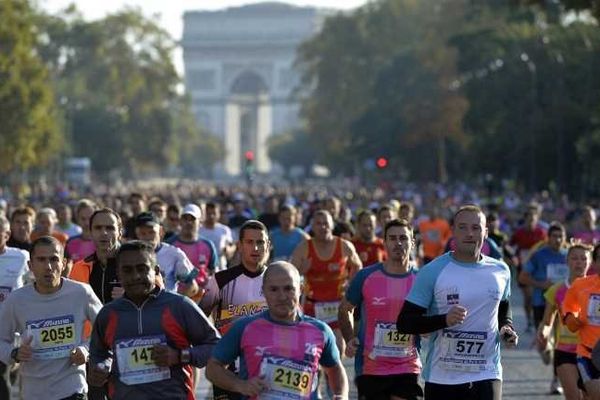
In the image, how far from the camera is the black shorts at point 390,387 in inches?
372

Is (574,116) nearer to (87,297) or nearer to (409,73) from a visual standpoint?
(409,73)

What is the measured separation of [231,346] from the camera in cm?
695

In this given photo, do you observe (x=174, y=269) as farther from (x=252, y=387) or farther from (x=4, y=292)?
(x=252, y=387)

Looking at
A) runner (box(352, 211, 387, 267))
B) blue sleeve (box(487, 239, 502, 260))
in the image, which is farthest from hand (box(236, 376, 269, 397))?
runner (box(352, 211, 387, 267))

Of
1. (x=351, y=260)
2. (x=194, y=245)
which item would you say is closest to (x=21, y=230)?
(x=194, y=245)

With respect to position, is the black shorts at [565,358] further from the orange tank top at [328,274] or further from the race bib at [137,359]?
the race bib at [137,359]

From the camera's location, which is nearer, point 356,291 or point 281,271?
point 281,271

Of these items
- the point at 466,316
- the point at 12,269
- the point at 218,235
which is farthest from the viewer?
the point at 218,235

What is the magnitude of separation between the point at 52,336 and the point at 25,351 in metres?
0.33

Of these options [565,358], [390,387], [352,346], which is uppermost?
[352,346]

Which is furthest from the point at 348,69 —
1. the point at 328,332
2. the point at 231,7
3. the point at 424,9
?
the point at 231,7

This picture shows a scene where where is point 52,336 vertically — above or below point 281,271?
below

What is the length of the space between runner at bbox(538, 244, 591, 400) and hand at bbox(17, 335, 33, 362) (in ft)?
12.4

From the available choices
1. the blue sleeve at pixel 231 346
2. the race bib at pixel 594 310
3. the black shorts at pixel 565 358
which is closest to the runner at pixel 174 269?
the black shorts at pixel 565 358
